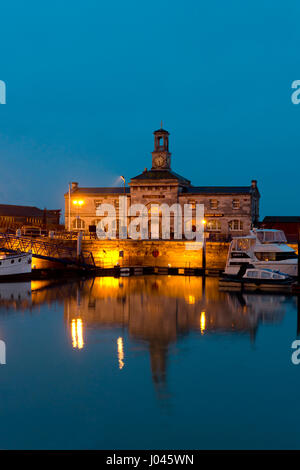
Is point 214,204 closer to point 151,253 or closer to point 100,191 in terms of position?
point 151,253

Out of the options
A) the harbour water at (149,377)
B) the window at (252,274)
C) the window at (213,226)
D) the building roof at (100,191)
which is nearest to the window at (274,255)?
the window at (252,274)

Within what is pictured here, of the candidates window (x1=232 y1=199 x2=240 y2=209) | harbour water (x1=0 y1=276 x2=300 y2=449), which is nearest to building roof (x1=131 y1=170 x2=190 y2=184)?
window (x1=232 y1=199 x2=240 y2=209)

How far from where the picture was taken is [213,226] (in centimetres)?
5769

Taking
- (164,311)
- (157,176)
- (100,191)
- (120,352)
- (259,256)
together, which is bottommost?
(120,352)

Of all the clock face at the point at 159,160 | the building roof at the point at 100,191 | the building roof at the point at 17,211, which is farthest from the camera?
the building roof at the point at 17,211

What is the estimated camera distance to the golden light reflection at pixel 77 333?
814 inches

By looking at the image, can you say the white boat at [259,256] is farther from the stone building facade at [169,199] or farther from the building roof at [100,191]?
the building roof at [100,191]

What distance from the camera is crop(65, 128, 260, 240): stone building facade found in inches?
2245

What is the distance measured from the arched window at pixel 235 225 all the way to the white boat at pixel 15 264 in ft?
84.3

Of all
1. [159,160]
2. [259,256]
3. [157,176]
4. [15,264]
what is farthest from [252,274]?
[159,160]

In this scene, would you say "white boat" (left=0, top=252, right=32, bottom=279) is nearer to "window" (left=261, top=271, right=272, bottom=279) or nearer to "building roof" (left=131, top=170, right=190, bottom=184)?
"building roof" (left=131, top=170, right=190, bottom=184)

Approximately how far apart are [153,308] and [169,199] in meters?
30.0

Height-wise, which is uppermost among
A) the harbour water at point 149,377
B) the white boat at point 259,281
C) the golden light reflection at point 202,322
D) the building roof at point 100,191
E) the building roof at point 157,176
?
the building roof at point 157,176
